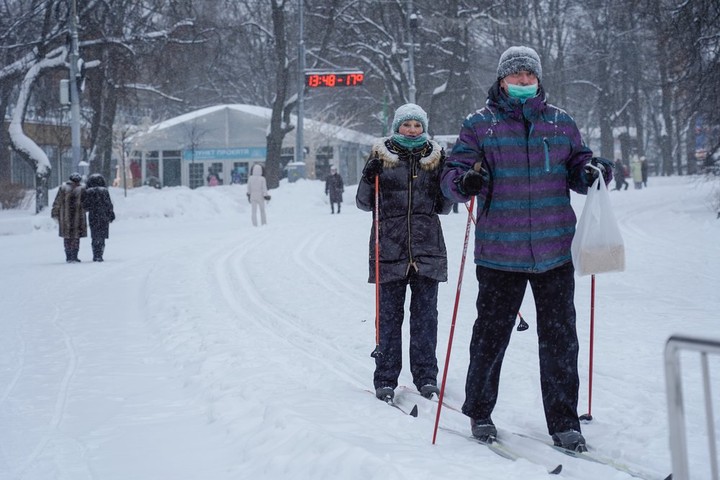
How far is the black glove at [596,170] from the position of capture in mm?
4281

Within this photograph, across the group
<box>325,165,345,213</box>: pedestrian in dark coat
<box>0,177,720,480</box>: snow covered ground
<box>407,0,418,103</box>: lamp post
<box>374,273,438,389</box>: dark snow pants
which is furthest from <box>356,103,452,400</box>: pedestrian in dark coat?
<box>407,0,418,103</box>: lamp post

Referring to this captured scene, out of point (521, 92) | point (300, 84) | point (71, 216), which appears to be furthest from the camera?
point (300, 84)

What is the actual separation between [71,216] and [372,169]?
37.9ft

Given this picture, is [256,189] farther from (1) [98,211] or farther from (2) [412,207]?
(2) [412,207]

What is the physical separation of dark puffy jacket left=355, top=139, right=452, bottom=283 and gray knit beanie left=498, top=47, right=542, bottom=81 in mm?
1170

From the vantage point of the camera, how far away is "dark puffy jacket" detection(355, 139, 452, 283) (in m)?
5.51

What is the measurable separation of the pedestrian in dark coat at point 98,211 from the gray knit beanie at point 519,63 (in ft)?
40.0

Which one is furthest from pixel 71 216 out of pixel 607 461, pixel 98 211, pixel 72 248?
pixel 607 461

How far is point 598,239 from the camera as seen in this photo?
4238mm

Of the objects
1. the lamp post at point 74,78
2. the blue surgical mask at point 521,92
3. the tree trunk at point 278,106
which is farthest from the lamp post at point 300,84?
the blue surgical mask at point 521,92

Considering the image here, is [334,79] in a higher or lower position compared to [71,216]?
higher

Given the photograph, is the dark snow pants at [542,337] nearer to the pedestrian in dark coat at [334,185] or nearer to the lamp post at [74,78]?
the lamp post at [74,78]

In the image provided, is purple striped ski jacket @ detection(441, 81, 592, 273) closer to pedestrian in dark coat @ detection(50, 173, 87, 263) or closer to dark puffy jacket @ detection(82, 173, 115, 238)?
dark puffy jacket @ detection(82, 173, 115, 238)

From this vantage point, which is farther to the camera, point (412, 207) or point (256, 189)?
point (256, 189)
